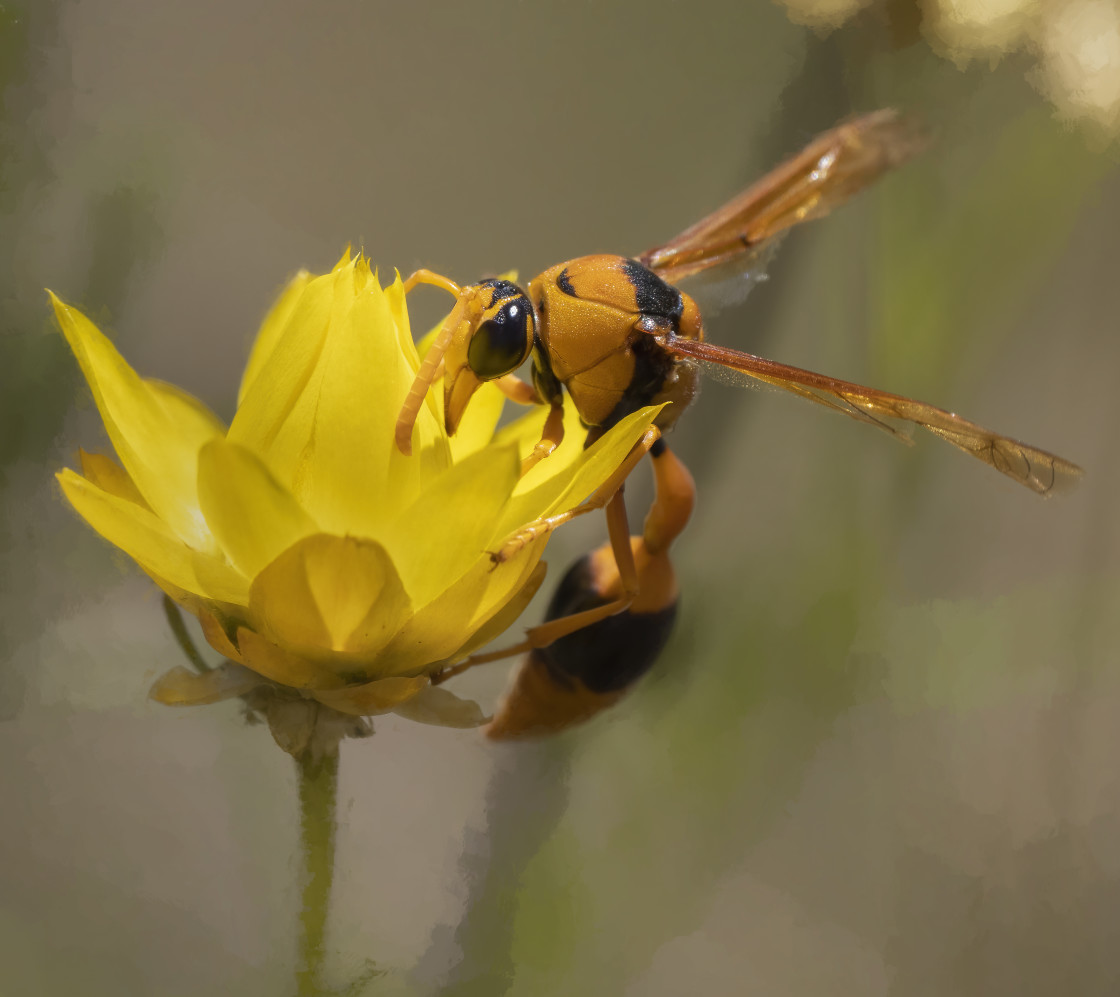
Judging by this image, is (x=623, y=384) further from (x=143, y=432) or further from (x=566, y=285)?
(x=143, y=432)

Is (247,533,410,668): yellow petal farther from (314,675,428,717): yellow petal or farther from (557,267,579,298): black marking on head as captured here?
(557,267,579,298): black marking on head

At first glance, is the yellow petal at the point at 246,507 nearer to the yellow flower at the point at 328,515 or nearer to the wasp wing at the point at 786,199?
the yellow flower at the point at 328,515

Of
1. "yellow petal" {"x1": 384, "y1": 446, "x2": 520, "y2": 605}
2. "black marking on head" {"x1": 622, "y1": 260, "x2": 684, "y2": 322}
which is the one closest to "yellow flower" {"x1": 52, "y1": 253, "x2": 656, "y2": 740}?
"yellow petal" {"x1": 384, "y1": 446, "x2": 520, "y2": 605}

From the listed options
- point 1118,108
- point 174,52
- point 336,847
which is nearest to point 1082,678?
point 1118,108

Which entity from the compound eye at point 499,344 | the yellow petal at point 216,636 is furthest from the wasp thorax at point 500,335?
the yellow petal at point 216,636

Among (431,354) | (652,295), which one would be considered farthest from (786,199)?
(431,354)
